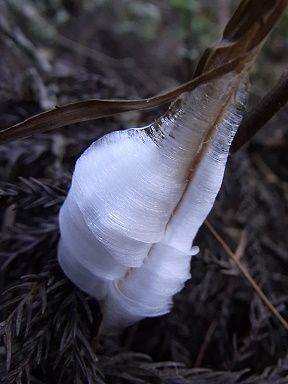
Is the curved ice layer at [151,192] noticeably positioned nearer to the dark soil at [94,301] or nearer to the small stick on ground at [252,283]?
the dark soil at [94,301]

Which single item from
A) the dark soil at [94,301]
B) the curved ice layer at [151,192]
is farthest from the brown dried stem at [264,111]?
the dark soil at [94,301]

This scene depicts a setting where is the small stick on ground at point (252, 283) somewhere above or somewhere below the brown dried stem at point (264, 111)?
below

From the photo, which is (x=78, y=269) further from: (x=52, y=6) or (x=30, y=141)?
(x=52, y=6)

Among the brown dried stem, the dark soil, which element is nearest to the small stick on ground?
the dark soil

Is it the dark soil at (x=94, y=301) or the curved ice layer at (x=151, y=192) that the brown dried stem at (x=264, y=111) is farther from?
the dark soil at (x=94, y=301)

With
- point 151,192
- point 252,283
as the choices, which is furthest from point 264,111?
point 252,283

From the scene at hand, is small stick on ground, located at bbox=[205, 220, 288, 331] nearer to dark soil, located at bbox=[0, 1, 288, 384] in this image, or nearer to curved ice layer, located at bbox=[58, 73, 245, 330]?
dark soil, located at bbox=[0, 1, 288, 384]

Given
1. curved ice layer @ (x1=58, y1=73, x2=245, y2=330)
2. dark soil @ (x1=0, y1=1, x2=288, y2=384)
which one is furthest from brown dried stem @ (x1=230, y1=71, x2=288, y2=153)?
dark soil @ (x1=0, y1=1, x2=288, y2=384)

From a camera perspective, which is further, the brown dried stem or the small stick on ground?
the small stick on ground

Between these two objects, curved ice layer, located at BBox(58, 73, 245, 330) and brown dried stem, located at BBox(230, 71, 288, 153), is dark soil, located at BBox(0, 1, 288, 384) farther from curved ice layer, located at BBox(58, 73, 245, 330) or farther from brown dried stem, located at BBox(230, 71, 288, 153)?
brown dried stem, located at BBox(230, 71, 288, 153)

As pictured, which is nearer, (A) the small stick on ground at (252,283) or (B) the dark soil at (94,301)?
(B) the dark soil at (94,301)

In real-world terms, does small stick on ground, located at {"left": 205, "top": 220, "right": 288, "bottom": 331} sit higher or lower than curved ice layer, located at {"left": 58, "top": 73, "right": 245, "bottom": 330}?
lower
